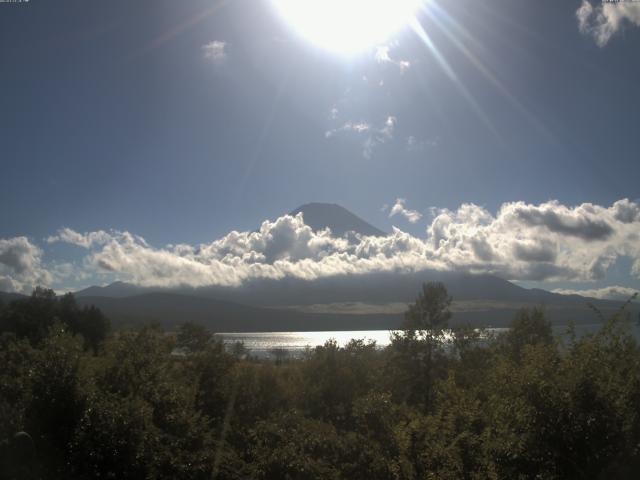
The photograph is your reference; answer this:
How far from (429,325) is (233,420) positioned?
1668 centimetres

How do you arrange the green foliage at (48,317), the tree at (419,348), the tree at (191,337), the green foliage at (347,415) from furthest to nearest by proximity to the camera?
the green foliage at (48,317), the tree at (191,337), the tree at (419,348), the green foliage at (347,415)

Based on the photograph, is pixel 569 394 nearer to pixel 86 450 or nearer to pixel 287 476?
pixel 287 476

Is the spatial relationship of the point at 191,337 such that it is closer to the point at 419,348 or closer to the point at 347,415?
the point at 347,415

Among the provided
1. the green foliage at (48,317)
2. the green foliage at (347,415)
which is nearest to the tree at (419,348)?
the green foliage at (347,415)

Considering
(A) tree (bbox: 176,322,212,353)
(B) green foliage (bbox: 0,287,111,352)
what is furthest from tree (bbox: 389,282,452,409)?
(B) green foliage (bbox: 0,287,111,352)

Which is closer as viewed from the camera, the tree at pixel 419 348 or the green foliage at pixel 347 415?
the green foliage at pixel 347 415

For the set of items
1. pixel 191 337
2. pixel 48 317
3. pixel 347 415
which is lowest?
pixel 347 415

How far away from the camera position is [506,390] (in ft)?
43.9

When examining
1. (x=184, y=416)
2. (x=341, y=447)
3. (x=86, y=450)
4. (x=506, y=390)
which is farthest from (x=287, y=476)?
(x=506, y=390)

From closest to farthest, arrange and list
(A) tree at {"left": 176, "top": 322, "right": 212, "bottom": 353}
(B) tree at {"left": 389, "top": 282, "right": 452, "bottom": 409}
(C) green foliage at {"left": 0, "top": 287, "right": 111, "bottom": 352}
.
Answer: (B) tree at {"left": 389, "top": 282, "right": 452, "bottom": 409}, (A) tree at {"left": 176, "top": 322, "right": 212, "bottom": 353}, (C) green foliage at {"left": 0, "top": 287, "right": 111, "bottom": 352}

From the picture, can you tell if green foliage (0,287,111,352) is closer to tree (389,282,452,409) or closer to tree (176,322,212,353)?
tree (176,322,212,353)

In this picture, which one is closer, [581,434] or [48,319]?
[581,434]

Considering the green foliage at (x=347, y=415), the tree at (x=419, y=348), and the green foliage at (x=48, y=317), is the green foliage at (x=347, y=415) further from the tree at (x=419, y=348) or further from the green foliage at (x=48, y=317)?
the green foliage at (x=48, y=317)

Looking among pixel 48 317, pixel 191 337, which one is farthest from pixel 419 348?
pixel 48 317
